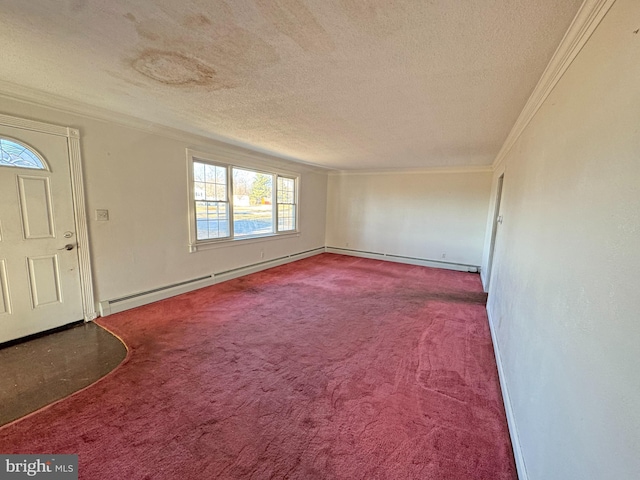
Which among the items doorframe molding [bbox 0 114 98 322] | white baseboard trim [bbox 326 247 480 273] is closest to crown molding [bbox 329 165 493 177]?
white baseboard trim [bbox 326 247 480 273]

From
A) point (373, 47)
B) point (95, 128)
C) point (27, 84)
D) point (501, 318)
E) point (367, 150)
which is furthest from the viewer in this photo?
point (367, 150)

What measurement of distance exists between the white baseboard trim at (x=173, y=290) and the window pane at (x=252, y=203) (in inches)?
27.7

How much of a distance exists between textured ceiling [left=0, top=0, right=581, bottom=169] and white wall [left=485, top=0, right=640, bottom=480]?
441 millimetres

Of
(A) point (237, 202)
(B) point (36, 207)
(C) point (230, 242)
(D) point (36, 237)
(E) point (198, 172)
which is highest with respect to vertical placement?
(E) point (198, 172)

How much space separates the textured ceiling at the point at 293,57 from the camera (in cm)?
133

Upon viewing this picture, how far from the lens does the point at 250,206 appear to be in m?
5.27

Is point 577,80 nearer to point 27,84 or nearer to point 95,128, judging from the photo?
point 27,84

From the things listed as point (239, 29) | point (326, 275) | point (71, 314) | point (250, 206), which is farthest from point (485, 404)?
point (250, 206)

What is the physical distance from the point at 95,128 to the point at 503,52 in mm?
3905

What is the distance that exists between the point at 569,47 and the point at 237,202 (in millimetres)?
4536

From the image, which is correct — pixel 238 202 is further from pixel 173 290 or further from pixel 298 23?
pixel 298 23

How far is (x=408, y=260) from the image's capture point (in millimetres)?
6836

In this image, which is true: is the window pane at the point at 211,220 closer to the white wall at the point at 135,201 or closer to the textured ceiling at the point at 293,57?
the white wall at the point at 135,201

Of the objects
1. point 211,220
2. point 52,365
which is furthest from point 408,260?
point 52,365
